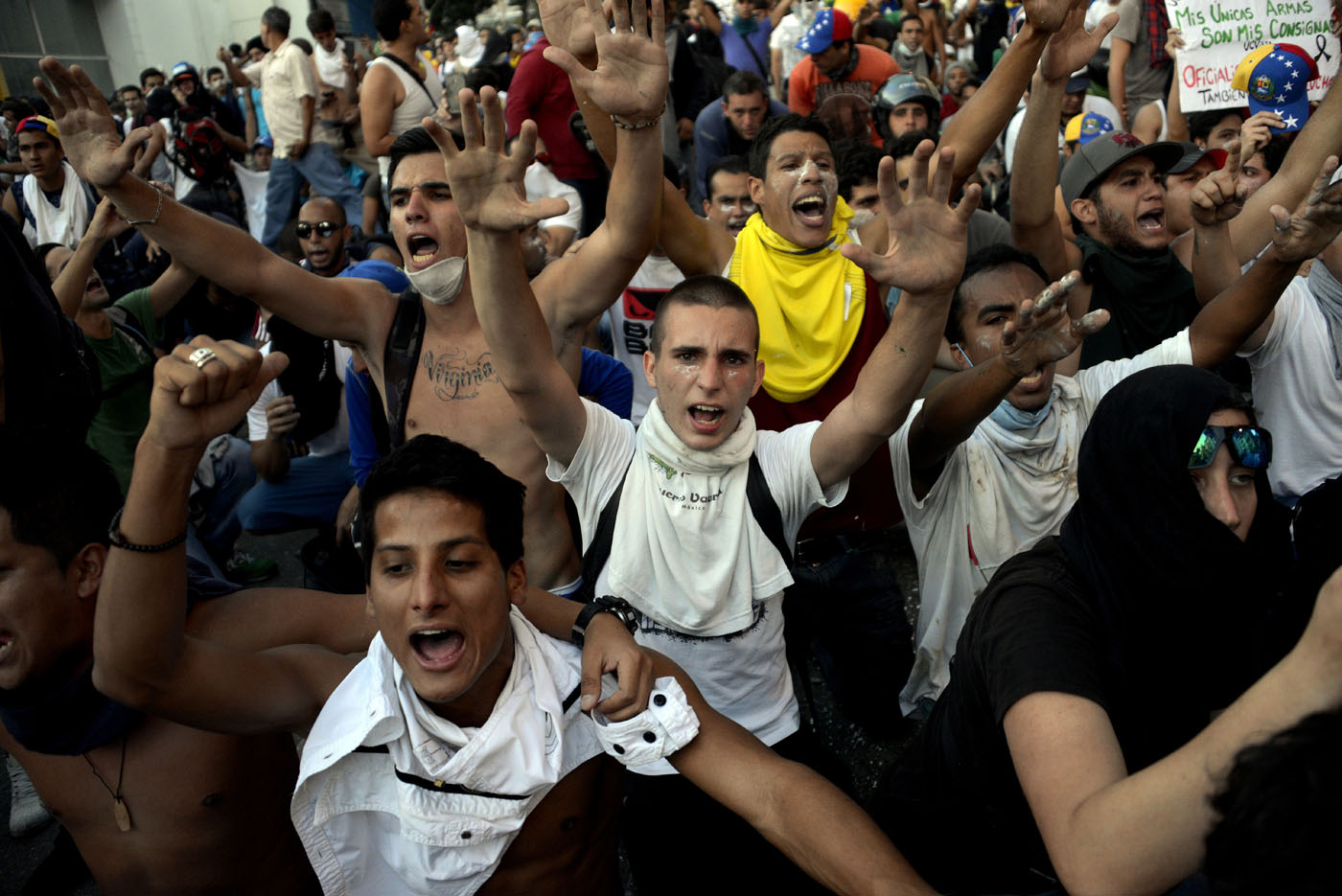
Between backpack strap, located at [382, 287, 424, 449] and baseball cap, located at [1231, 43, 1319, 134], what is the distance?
151 inches

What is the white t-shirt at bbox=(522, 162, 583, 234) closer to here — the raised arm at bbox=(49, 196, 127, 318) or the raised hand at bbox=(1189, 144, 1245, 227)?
the raised arm at bbox=(49, 196, 127, 318)

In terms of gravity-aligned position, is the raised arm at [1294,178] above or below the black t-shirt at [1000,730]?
above

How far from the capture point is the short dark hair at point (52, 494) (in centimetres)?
194

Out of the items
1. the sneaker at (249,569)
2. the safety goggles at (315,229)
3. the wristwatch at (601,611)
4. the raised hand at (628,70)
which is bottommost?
the sneaker at (249,569)

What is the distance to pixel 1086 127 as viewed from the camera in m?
6.01

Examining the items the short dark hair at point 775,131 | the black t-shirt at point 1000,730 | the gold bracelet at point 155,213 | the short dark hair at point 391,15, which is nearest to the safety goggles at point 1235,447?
the black t-shirt at point 1000,730

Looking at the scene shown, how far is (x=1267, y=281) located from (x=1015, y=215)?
102cm

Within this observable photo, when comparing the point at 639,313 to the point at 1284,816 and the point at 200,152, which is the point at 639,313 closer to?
the point at 1284,816

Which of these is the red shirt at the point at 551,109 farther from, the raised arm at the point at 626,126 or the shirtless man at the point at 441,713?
the shirtless man at the point at 441,713

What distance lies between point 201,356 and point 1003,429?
213 cm

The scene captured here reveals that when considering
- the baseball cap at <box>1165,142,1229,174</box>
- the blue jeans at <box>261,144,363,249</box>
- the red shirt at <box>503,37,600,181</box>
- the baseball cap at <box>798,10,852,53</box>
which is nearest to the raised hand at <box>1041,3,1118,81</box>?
the baseball cap at <box>1165,142,1229,174</box>

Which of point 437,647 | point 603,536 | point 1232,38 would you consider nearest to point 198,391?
point 437,647

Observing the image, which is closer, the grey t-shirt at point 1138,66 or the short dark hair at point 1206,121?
the short dark hair at point 1206,121

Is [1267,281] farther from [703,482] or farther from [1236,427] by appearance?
[703,482]
